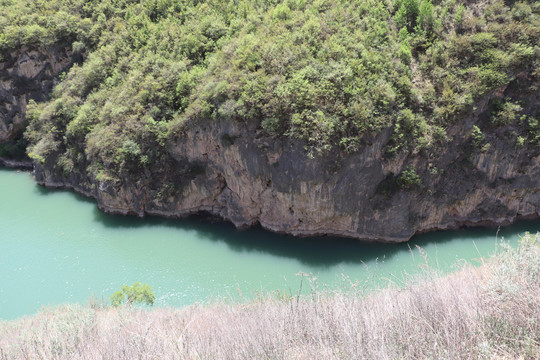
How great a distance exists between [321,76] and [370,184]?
5.83 metres

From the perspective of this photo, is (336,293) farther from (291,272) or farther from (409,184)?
(409,184)

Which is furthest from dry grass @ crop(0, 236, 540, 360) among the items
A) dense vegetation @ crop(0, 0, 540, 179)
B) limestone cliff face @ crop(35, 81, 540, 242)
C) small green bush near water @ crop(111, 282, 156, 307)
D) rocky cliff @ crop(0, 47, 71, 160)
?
rocky cliff @ crop(0, 47, 71, 160)

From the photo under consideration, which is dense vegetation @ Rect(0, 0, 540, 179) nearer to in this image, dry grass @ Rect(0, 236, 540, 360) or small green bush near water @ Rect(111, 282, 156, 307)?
small green bush near water @ Rect(111, 282, 156, 307)

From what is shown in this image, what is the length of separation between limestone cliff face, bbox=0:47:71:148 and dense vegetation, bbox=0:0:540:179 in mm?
7442

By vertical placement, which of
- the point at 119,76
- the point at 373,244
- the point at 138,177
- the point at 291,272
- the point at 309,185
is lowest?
the point at 291,272

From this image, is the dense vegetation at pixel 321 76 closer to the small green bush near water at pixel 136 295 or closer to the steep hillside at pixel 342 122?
the steep hillside at pixel 342 122

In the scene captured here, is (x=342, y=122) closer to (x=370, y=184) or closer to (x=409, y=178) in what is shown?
(x=370, y=184)

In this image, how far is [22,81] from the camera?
28250mm

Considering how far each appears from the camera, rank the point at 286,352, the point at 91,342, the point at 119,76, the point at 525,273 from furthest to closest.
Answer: the point at 119,76 < the point at 91,342 < the point at 525,273 < the point at 286,352

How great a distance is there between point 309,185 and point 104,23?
20671 millimetres

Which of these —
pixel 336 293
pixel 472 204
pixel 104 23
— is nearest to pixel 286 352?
pixel 336 293

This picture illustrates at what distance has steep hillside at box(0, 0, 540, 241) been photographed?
55.8 ft

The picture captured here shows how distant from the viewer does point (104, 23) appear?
26453mm

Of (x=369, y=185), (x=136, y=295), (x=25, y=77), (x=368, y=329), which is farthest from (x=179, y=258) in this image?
(x=25, y=77)
